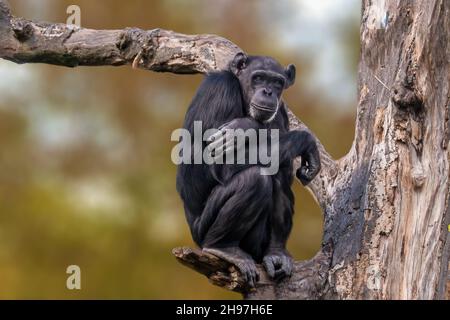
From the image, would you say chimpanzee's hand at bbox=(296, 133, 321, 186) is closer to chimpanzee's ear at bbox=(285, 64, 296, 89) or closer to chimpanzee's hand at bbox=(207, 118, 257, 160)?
chimpanzee's hand at bbox=(207, 118, 257, 160)

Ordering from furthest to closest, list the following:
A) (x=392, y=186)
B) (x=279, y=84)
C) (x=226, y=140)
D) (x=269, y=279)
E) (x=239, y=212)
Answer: (x=279, y=84)
(x=226, y=140)
(x=239, y=212)
(x=269, y=279)
(x=392, y=186)

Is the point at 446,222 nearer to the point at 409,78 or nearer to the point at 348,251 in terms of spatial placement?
the point at 348,251

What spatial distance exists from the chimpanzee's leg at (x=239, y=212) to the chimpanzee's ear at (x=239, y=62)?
4.77 feet

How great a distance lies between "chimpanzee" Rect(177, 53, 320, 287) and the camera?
22.4ft

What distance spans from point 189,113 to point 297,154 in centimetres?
115

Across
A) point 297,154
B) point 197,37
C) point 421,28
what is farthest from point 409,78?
point 197,37

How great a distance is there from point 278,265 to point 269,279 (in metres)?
0.15

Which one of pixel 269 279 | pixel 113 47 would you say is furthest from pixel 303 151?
pixel 113 47

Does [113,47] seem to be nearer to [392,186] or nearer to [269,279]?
[269,279]

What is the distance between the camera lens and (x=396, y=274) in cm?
636

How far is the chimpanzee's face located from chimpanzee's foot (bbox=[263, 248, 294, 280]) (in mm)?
1349

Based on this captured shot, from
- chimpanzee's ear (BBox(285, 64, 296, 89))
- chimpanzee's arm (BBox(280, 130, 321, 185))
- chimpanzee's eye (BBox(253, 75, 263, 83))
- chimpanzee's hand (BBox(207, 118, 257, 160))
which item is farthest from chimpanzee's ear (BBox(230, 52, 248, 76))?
chimpanzee's arm (BBox(280, 130, 321, 185))

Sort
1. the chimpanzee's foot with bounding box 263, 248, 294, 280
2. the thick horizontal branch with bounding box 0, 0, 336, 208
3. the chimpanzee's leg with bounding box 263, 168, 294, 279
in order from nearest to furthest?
the chimpanzee's foot with bounding box 263, 248, 294, 280 → the chimpanzee's leg with bounding box 263, 168, 294, 279 → the thick horizontal branch with bounding box 0, 0, 336, 208

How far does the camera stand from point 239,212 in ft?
22.5
